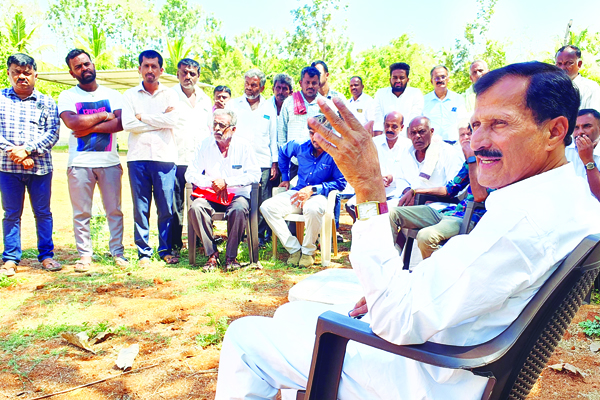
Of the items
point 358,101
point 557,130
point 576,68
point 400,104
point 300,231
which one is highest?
point 576,68

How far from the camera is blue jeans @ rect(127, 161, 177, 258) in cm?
536

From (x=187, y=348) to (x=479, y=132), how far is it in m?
2.51

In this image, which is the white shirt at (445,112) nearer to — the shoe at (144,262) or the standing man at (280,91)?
the standing man at (280,91)

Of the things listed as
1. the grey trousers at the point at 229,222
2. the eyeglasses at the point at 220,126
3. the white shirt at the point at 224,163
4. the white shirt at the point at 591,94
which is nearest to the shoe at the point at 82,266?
the grey trousers at the point at 229,222

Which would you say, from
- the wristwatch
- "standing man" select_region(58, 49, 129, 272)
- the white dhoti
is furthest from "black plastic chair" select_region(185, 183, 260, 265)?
the wristwatch

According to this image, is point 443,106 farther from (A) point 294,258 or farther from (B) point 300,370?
(B) point 300,370

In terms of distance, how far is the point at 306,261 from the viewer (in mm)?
5402

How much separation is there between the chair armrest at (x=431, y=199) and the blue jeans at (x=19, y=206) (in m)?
4.15

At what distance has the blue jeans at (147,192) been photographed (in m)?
5.36

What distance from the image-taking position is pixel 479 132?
1537 mm

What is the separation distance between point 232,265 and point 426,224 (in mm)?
2296

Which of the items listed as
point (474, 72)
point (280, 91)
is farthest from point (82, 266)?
point (474, 72)

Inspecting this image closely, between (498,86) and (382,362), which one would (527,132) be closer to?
(498,86)

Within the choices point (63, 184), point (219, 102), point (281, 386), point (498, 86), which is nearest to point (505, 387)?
point (281, 386)
